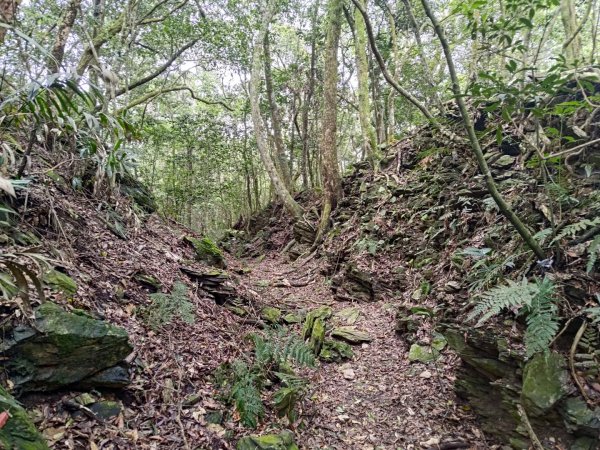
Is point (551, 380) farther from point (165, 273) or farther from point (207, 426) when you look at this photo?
point (165, 273)

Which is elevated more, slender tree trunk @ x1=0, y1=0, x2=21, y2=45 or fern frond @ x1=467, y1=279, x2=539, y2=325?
slender tree trunk @ x1=0, y1=0, x2=21, y2=45

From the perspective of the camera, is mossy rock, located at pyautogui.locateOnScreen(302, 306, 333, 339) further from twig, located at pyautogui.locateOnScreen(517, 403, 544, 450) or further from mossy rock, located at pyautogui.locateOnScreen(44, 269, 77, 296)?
mossy rock, located at pyautogui.locateOnScreen(44, 269, 77, 296)

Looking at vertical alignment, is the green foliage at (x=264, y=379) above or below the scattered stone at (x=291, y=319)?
below

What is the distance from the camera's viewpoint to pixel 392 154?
8.59 meters

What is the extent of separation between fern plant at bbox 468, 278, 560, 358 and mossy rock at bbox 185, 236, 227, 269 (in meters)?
4.27

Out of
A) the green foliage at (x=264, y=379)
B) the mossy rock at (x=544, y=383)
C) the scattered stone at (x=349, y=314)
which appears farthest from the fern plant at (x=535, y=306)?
the scattered stone at (x=349, y=314)

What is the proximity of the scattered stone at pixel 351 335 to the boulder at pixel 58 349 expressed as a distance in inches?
108

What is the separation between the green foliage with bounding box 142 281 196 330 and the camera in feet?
10.9

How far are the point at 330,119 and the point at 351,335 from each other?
5.71 m

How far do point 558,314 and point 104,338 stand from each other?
131 inches

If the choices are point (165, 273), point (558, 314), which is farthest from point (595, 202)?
point (165, 273)

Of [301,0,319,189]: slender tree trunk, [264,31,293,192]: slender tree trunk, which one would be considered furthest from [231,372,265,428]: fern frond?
[301,0,319,189]: slender tree trunk

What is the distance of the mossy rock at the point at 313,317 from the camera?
14.5 ft

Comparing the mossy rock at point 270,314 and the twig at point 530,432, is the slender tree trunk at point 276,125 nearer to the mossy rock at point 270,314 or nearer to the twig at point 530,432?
the mossy rock at point 270,314
